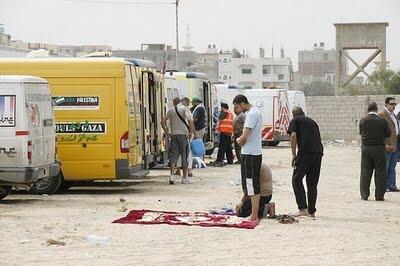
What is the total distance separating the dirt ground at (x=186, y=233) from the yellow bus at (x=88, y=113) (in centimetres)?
50

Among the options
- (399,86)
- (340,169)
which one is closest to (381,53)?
(399,86)

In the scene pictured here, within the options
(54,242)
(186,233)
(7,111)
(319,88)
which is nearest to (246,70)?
(319,88)

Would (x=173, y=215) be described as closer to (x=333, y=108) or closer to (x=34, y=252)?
(x=34, y=252)

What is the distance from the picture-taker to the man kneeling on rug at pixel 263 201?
14.0 metres

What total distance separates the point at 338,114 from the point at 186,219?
105ft

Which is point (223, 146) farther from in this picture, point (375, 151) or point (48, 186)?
point (375, 151)

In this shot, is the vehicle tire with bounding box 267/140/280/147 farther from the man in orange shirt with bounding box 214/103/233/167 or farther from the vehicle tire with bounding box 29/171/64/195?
the vehicle tire with bounding box 29/171/64/195

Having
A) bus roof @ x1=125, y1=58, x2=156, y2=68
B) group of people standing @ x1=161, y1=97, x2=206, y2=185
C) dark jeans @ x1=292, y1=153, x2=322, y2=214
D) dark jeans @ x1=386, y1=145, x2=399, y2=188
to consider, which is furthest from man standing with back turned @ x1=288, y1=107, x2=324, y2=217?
group of people standing @ x1=161, y1=97, x2=206, y2=185

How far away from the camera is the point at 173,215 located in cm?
1416

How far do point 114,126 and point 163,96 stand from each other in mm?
4286

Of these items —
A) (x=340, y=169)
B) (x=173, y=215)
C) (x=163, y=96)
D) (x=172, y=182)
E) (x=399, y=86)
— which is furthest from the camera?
(x=399, y=86)

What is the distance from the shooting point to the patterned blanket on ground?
43.4 ft

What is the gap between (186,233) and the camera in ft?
40.7

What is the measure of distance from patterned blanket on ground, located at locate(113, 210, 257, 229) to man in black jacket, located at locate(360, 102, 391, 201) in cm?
398
